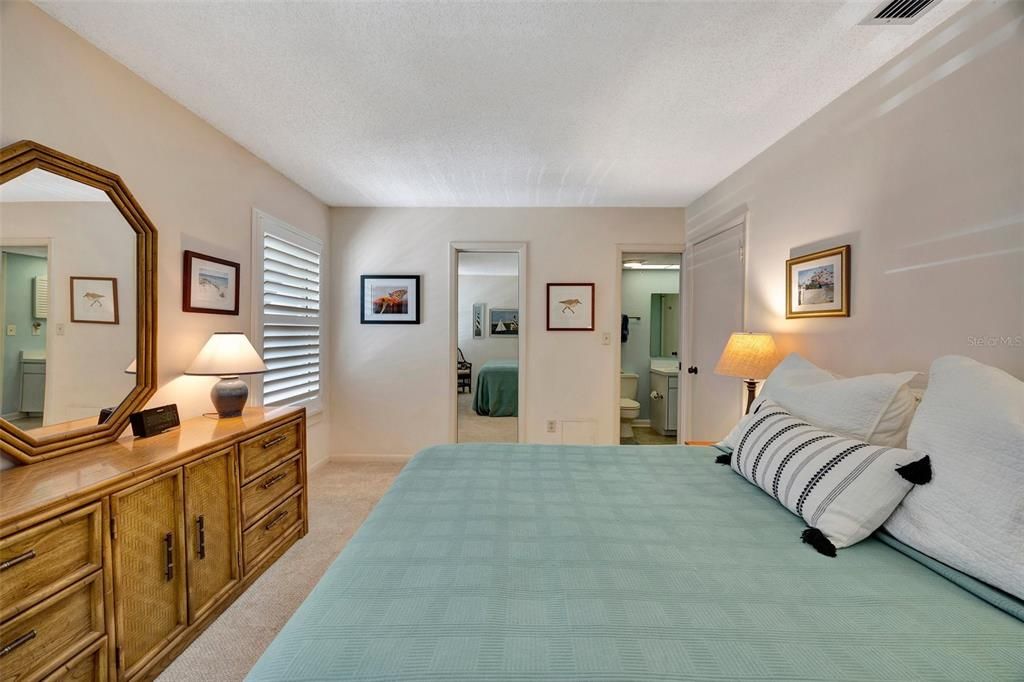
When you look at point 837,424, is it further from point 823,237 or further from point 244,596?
point 244,596

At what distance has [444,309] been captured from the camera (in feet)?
12.5

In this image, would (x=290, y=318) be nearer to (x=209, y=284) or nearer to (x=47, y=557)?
(x=209, y=284)

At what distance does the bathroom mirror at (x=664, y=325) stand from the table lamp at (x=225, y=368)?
15.8 feet

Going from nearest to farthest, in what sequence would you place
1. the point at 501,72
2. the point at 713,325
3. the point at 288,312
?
1. the point at 501,72
2. the point at 288,312
3. the point at 713,325

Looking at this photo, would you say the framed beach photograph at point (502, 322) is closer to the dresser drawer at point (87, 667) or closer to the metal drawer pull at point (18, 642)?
the dresser drawer at point (87, 667)

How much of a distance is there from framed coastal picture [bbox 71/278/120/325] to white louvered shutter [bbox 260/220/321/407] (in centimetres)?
109

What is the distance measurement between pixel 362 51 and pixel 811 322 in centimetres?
254

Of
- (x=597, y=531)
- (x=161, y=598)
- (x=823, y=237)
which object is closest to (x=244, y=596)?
(x=161, y=598)

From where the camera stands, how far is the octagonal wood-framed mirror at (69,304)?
1407 mm

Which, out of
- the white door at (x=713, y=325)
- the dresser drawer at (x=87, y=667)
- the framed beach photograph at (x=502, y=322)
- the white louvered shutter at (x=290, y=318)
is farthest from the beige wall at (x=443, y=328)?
the framed beach photograph at (x=502, y=322)

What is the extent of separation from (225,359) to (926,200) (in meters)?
3.23

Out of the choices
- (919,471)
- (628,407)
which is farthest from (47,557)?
(628,407)

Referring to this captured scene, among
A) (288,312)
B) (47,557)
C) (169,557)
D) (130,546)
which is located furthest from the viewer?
(288,312)

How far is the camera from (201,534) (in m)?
1.72
